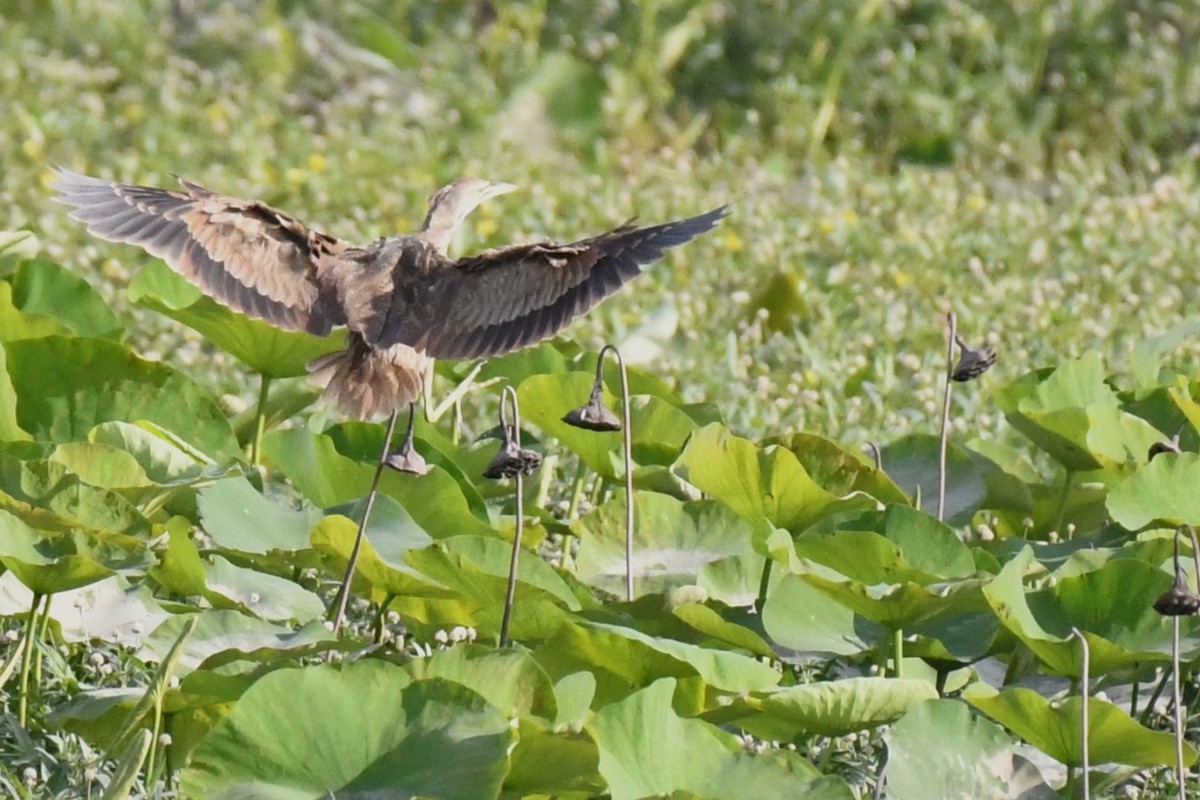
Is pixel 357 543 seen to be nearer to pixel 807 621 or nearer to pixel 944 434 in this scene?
pixel 807 621

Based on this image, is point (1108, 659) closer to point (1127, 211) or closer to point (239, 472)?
point (239, 472)

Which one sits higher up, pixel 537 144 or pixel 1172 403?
pixel 537 144

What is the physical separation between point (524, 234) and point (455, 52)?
141 centimetres

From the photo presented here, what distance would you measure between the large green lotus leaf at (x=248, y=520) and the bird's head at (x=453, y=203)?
47 cm

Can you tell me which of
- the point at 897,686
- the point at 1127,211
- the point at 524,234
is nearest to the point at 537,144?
the point at 524,234

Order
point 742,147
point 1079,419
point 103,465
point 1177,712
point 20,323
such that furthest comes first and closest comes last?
point 742,147
point 20,323
point 1079,419
point 103,465
point 1177,712

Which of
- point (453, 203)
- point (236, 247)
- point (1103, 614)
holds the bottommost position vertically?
point (1103, 614)

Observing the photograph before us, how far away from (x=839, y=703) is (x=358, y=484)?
68 centimetres

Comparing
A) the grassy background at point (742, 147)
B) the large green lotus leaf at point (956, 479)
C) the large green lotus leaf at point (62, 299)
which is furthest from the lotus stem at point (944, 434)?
the large green lotus leaf at point (62, 299)

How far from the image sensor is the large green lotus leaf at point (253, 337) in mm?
2273

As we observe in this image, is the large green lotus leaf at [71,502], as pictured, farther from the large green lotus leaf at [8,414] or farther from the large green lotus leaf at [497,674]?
the large green lotus leaf at [497,674]

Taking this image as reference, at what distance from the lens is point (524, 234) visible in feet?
14.1

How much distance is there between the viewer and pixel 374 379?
215 centimetres

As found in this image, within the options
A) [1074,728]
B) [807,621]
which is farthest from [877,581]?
[1074,728]
